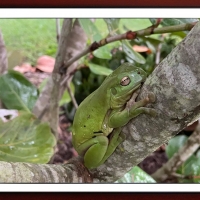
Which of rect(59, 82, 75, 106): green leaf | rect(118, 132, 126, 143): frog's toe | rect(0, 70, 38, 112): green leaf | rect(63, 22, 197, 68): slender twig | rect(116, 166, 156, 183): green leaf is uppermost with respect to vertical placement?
rect(63, 22, 197, 68): slender twig

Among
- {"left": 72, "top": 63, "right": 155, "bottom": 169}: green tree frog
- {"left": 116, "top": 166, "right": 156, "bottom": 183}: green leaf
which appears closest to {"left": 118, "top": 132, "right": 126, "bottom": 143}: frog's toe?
{"left": 72, "top": 63, "right": 155, "bottom": 169}: green tree frog

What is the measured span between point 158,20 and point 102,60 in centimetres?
29

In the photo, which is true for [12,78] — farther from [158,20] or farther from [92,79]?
[158,20]

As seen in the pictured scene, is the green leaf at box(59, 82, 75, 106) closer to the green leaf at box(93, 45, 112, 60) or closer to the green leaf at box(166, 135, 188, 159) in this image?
the green leaf at box(93, 45, 112, 60)

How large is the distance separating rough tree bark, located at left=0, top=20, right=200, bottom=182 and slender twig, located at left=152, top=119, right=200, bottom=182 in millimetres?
390

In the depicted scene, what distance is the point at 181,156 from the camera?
1151mm

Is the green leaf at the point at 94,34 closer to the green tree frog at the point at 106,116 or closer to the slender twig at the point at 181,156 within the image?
the green tree frog at the point at 106,116

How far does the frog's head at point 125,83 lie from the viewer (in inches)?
28.6

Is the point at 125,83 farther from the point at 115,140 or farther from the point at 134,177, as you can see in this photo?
the point at 134,177

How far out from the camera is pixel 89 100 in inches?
32.3

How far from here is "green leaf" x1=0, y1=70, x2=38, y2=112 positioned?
105cm

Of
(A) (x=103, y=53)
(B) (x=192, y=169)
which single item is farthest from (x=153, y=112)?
(B) (x=192, y=169)

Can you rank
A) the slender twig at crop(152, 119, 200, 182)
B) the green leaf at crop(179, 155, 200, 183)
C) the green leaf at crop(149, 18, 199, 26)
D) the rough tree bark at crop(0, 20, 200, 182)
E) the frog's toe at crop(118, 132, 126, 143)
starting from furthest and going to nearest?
the slender twig at crop(152, 119, 200, 182) < the green leaf at crop(179, 155, 200, 183) < the green leaf at crop(149, 18, 199, 26) < the frog's toe at crop(118, 132, 126, 143) < the rough tree bark at crop(0, 20, 200, 182)

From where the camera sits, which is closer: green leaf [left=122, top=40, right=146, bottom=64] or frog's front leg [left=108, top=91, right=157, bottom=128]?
frog's front leg [left=108, top=91, right=157, bottom=128]
